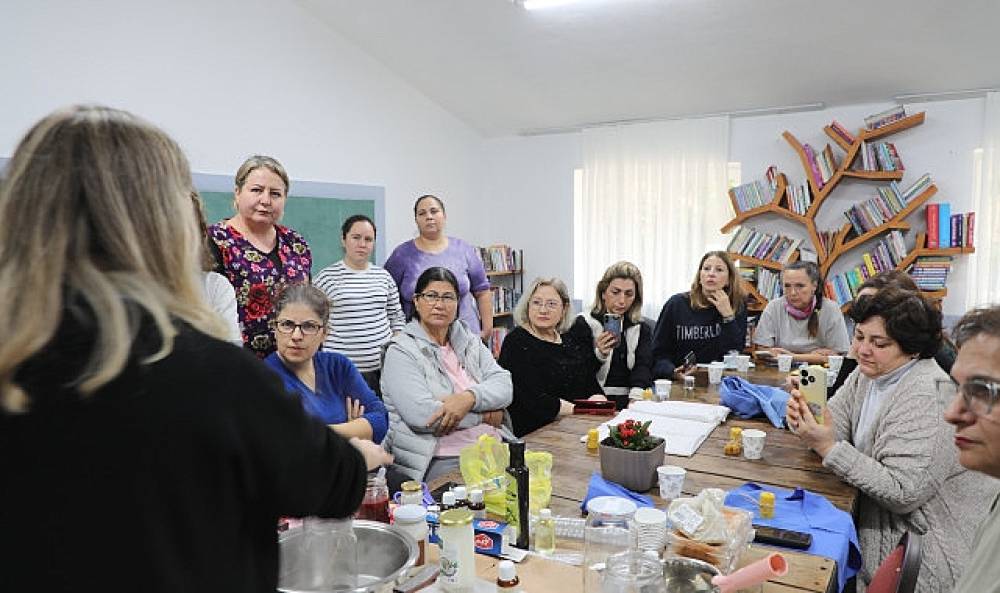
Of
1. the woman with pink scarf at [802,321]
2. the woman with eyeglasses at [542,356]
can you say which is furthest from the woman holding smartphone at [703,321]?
the woman with eyeglasses at [542,356]

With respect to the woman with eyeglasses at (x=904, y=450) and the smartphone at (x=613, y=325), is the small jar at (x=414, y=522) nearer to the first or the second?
the woman with eyeglasses at (x=904, y=450)

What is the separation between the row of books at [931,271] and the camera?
182 inches

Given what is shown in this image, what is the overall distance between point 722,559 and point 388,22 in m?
4.21

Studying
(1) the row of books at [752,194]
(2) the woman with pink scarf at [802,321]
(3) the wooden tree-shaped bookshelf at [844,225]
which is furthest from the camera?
(1) the row of books at [752,194]

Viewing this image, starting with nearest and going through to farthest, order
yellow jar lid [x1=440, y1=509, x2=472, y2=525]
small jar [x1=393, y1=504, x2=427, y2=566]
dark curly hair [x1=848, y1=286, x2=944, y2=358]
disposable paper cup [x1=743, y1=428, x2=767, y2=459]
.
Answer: yellow jar lid [x1=440, y1=509, x2=472, y2=525], small jar [x1=393, y1=504, x2=427, y2=566], dark curly hair [x1=848, y1=286, x2=944, y2=358], disposable paper cup [x1=743, y1=428, x2=767, y2=459]

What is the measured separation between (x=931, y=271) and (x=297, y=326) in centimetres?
444

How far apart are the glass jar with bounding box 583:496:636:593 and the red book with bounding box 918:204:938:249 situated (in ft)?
14.0

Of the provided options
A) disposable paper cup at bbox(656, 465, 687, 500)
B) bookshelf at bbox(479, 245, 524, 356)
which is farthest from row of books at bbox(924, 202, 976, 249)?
disposable paper cup at bbox(656, 465, 687, 500)

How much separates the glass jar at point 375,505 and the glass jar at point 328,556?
0.73 ft

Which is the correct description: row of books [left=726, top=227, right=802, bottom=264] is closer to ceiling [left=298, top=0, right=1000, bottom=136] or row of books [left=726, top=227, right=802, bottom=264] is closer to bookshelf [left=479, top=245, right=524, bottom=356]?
ceiling [left=298, top=0, right=1000, bottom=136]

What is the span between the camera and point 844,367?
282cm

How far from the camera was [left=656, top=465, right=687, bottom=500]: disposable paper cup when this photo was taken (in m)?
1.76

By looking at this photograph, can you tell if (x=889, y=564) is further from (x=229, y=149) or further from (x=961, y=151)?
(x=961, y=151)

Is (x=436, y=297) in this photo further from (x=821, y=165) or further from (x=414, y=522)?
(x=821, y=165)
